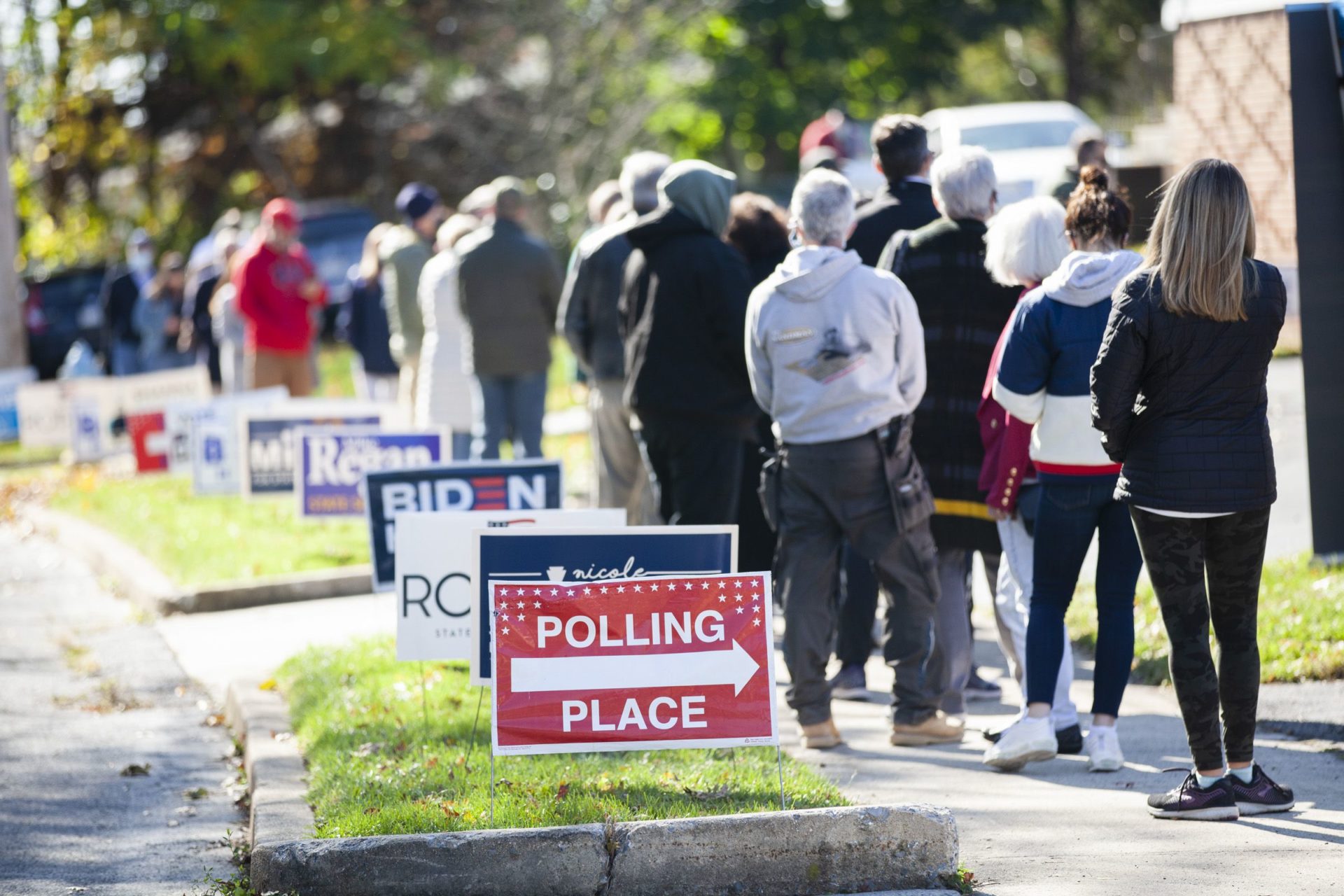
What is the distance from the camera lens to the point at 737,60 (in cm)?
3547

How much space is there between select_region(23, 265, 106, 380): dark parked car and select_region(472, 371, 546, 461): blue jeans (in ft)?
51.4

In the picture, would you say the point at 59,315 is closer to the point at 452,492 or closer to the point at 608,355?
the point at 608,355

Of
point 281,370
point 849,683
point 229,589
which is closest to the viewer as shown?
point 849,683

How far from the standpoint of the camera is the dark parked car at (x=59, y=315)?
82.4 ft

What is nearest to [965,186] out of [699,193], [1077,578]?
[699,193]

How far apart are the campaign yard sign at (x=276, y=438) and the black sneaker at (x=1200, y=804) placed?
738 centimetres

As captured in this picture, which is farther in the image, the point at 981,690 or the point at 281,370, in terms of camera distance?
the point at 281,370

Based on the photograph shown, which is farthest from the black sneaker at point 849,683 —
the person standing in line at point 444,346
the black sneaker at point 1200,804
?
the person standing in line at point 444,346

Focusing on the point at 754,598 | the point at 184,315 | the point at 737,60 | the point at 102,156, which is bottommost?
the point at 754,598

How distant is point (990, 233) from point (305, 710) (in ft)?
11.0

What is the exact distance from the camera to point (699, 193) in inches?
291

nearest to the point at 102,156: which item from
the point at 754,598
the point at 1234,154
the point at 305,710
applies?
the point at 1234,154

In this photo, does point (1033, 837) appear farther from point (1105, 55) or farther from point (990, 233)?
point (1105, 55)

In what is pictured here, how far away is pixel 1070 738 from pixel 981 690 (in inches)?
43.7
